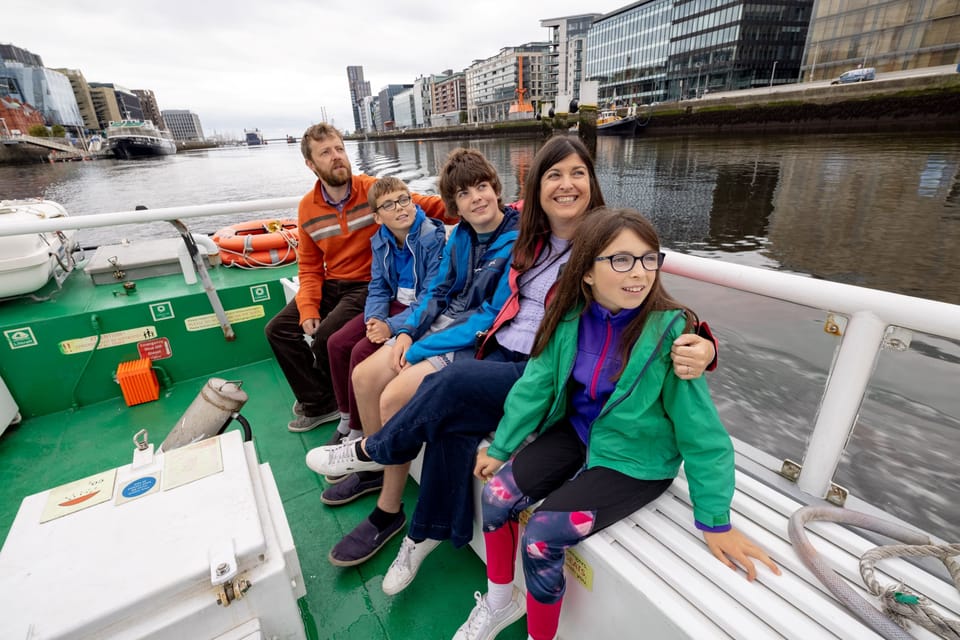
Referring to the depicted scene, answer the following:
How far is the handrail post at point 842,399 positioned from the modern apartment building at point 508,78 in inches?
2773

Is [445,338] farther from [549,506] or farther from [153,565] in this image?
[153,565]

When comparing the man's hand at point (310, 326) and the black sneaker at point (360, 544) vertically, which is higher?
the man's hand at point (310, 326)

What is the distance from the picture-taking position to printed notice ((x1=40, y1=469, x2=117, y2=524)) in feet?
3.55

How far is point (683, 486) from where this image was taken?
1220 mm

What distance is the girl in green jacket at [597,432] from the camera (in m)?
1.03

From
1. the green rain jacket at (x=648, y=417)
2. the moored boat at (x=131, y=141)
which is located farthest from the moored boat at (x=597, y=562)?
the moored boat at (x=131, y=141)

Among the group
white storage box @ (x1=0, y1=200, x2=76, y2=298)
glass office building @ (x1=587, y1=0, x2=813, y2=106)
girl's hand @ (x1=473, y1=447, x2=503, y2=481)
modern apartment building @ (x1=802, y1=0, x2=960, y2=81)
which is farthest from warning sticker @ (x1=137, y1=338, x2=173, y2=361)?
glass office building @ (x1=587, y1=0, x2=813, y2=106)

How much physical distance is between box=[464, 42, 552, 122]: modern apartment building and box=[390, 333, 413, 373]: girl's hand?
69887 mm

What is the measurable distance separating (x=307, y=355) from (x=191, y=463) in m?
1.16

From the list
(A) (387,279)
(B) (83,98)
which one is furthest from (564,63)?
(B) (83,98)

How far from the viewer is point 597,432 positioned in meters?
1.17

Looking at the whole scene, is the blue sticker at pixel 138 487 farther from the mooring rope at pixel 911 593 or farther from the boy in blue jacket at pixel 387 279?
the mooring rope at pixel 911 593

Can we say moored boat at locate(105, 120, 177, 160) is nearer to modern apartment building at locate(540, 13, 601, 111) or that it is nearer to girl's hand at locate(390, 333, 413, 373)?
modern apartment building at locate(540, 13, 601, 111)

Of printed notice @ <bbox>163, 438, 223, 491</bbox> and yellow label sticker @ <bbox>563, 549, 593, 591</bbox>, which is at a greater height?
printed notice @ <bbox>163, 438, 223, 491</bbox>
